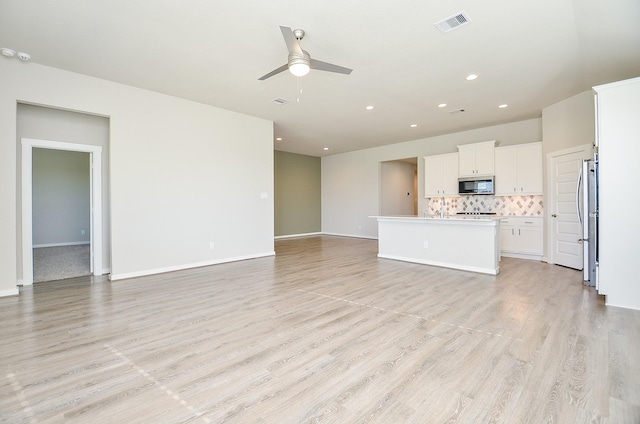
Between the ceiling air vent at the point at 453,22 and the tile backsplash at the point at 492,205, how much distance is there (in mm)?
4999

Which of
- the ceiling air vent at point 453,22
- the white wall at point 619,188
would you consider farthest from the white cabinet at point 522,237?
Result: the ceiling air vent at point 453,22

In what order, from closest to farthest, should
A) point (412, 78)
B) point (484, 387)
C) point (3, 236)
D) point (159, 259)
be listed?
point (484, 387) → point (3, 236) → point (412, 78) → point (159, 259)

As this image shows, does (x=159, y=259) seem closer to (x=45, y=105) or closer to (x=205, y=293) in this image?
(x=205, y=293)

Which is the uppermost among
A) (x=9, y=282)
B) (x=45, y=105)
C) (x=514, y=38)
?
(x=514, y=38)

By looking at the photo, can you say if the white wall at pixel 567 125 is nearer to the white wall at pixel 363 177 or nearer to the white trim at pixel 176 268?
the white wall at pixel 363 177

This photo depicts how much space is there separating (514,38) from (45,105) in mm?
6069

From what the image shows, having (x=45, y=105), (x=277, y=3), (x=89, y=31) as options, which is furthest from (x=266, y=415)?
(x=45, y=105)

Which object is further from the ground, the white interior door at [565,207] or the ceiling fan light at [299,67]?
the ceiling fan light at [299,67]

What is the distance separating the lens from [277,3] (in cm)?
275

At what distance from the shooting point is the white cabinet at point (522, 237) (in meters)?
6.14

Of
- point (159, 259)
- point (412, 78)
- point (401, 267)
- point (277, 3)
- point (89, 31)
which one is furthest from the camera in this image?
point (401, 267)

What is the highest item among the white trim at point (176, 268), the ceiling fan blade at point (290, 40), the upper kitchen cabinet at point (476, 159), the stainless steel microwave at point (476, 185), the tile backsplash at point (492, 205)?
the ceiling fan blade at point (290, 40)

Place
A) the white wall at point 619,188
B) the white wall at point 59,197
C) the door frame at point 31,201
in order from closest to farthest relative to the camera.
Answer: the white wall at point 619,188
the door frame at point 31,201
the white wall at point 59,197

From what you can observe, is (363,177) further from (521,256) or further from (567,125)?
(567,125)
